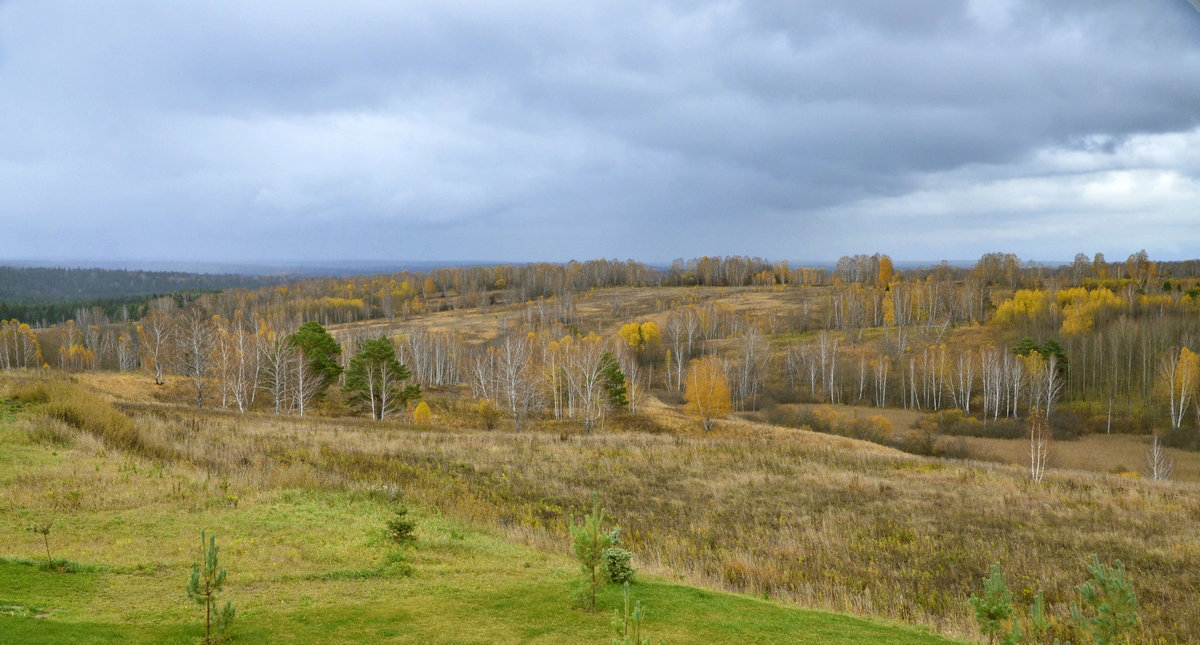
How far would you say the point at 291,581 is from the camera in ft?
33.2

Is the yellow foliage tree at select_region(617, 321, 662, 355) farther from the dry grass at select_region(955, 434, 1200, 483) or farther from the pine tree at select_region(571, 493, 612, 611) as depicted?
the pine tree at select_region(571, 493, 612, 611)

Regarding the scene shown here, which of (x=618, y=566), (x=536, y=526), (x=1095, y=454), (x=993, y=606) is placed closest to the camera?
(x=993, y=606)

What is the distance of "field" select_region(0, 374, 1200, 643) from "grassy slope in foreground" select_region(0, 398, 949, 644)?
2.5 inches

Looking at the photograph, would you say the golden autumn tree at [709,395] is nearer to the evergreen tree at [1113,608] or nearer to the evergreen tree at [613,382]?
the evergreen tree at [613,382]

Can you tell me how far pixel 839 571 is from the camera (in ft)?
48.3

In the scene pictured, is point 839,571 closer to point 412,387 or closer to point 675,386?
point 412,387

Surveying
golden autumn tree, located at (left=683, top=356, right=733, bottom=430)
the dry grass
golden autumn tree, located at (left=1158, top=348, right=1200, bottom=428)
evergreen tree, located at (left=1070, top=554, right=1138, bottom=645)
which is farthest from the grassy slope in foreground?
golden autumn tree, located at (left=1158, top=348, right=1200, bottom=428)

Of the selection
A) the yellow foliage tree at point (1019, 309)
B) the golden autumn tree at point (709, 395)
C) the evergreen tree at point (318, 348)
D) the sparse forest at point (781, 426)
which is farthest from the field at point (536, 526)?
the yellow foliage tree at point (1019, 309)

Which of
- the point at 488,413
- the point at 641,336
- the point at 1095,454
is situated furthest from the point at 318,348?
the point at 1095,454

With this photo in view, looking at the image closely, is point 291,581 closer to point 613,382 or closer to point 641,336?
point 613,382

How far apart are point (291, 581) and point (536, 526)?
804cm

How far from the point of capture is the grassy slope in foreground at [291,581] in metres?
7.65

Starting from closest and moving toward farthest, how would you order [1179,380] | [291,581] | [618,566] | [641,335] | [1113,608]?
[1113,608] < [618,566] < [291,581] < [1179,380] < [641,335]

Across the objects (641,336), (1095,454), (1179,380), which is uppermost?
(641,336)
